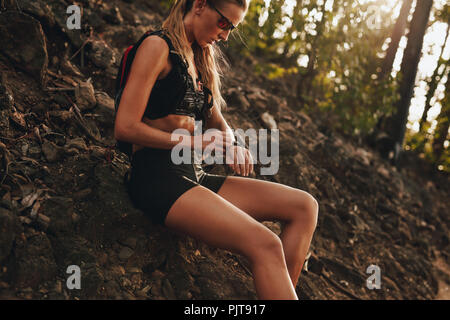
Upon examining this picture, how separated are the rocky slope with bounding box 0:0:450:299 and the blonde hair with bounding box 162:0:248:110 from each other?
0.86 metres

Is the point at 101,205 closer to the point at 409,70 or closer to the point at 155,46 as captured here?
the point at 155,46

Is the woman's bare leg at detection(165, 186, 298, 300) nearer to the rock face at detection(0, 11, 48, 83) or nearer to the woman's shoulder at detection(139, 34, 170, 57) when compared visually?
the woman's shoulder at detection(139, 34, 170, 57)

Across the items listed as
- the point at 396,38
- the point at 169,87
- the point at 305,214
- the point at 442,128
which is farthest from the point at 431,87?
the point at 169,87

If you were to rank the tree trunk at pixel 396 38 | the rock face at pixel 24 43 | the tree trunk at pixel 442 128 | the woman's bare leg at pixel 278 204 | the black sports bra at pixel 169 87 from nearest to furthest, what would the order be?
the black sports bra at pixel 169 87 → the woman's bare leg at pixel 278 204 → the rock face at pixel 24 43 → the tree trunk at pixel 396 38 → the tree trunk at pixel 442 128

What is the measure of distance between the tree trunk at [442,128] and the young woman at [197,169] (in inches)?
384

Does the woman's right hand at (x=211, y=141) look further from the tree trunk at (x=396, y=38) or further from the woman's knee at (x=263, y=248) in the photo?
the tree trunk at (x=396, y=38)

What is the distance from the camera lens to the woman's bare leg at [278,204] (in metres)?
2.49

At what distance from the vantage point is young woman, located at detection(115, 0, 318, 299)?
2016 millimetres

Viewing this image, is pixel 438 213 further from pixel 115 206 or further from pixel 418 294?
pixel 115 206

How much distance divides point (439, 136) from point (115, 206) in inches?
432

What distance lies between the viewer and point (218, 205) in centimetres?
206

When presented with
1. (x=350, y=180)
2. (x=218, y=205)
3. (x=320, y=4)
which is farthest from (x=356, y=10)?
(x=218, y=205)

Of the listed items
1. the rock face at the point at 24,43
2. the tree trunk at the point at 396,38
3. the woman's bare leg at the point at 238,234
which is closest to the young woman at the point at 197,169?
the woman's bare leg at the point at 238,234

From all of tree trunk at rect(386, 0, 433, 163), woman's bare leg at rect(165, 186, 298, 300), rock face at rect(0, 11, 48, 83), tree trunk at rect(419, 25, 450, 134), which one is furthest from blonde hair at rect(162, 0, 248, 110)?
tree trunk at rect(419, 25, 450, 134)
